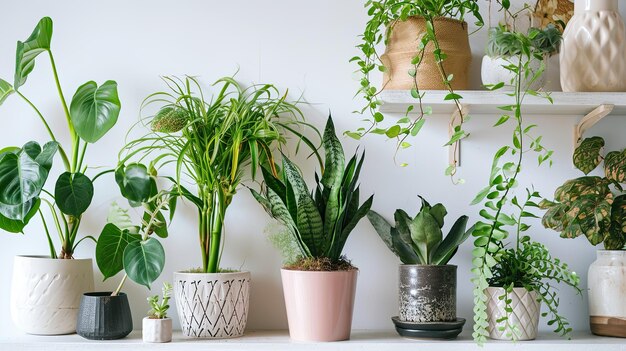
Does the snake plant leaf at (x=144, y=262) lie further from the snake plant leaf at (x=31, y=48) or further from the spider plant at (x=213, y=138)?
the snake plant leaf at (x=31, y=48)

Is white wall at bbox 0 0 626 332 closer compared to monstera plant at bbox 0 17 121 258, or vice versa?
monstera plant at bbox 0 17 121 258

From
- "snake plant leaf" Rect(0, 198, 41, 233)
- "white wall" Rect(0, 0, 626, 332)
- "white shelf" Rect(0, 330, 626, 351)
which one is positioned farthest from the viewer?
"white wall" Rect(0, 0, 626, 332)

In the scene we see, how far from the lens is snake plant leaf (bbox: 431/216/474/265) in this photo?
60.6 inches

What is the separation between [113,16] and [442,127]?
838mm

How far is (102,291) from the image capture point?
169 centimetres

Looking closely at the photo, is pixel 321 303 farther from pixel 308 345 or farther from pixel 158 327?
pixel 158 327

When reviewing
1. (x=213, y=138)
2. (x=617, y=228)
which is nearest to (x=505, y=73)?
(x=617, y=228)

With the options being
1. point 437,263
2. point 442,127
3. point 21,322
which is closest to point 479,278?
point 437,263

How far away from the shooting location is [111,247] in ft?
5.12

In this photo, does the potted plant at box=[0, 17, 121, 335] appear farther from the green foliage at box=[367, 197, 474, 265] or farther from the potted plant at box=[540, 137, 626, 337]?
the potted plant at box=[540, 137, 626, 337]

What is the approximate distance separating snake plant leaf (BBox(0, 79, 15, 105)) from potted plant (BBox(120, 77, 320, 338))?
0.29 meters

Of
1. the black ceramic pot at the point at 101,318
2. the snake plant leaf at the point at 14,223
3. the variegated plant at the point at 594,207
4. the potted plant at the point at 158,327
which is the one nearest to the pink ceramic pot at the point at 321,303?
the potted plant at the point at 158,327

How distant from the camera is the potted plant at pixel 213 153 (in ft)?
5.02

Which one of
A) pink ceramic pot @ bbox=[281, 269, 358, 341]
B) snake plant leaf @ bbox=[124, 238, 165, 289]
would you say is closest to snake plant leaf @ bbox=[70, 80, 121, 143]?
snake plant leaf @ bbox=[124, 238, 165, 289]
